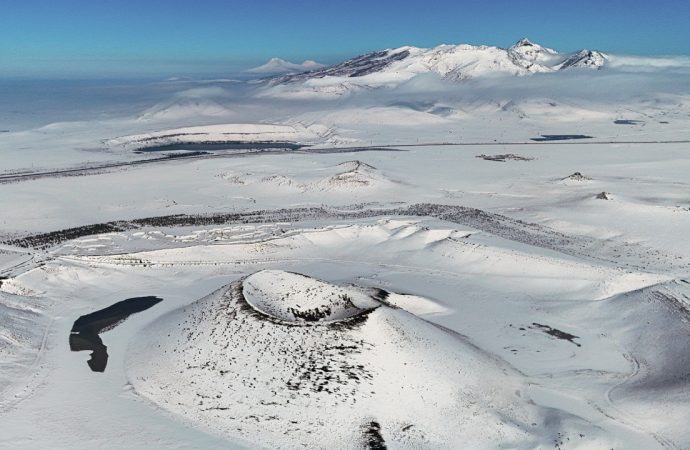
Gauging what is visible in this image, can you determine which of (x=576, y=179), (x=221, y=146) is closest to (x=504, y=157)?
(x=576, y=179)

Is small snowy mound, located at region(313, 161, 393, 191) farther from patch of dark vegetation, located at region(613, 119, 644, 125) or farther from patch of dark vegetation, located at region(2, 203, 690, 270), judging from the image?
patch of dark vegetation, located at region(613, 119, 644, 125)

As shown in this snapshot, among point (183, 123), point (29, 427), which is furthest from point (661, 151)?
point (183, 123)

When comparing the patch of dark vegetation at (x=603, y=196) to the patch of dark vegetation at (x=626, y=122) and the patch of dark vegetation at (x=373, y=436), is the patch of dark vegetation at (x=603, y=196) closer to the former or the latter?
the patch of dark vegetation at (x=373, y=436)

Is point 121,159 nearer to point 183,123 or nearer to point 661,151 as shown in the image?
point 183,123

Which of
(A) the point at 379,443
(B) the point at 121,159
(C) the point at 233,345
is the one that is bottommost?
(A) the point at 379,443

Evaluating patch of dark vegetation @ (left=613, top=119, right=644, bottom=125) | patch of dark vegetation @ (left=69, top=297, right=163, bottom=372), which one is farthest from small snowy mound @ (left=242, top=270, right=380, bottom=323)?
patch of dark vegetation @ (left=613, top=119, right=644, bottom=125)

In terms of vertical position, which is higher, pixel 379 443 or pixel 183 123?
pixel 183 123
